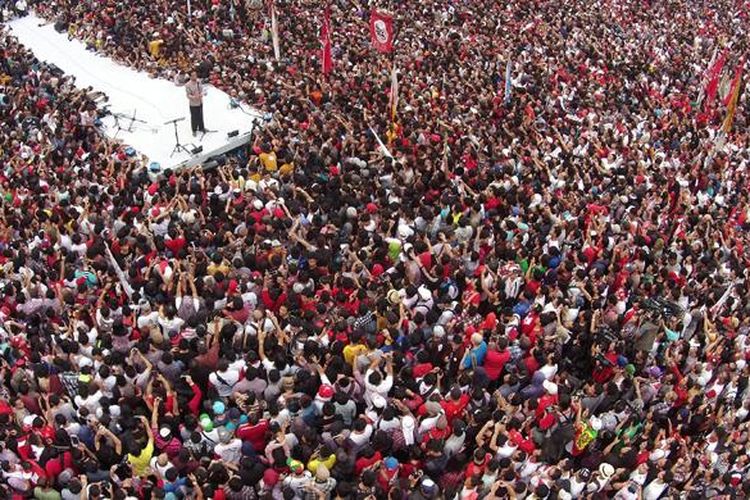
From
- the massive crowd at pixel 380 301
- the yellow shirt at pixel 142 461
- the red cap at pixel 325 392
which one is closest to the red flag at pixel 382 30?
the massive crowd at pixel 380 301

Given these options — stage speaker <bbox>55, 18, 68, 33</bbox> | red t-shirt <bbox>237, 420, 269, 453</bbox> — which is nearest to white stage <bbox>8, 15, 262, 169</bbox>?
stage speaker <bbox>55, 18, 68, 33</bbox>

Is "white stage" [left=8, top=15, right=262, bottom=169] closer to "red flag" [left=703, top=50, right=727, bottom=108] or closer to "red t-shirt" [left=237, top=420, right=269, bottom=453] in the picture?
"red t-shirt" [left=237, top=420, right=269, bottom=453]

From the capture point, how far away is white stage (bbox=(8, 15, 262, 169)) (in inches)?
575

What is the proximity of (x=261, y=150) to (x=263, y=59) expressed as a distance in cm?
488

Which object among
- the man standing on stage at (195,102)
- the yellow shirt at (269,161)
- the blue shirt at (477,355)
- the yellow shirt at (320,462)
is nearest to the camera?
the yellow shirt at (320,462)

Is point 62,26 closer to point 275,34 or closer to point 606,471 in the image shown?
point 275,34

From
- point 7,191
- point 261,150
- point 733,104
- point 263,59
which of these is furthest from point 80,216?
point 733,104

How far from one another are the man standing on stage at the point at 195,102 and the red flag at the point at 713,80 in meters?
11.2

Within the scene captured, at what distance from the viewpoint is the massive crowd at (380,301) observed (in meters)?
7.07

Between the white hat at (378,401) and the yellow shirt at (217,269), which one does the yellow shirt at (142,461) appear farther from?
the yellow shirt at (217,269)

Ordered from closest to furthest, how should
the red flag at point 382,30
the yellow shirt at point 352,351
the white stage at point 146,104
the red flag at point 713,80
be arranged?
1. the yellow shirt at point 352,351
2. the white stage at point 146,104
3. the red flag at point 382,30
4. the red flag at point 713,80

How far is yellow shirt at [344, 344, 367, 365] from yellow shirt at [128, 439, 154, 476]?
7.37 ft

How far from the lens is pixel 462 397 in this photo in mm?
7500

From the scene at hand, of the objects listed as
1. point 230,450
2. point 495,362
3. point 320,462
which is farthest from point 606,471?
point 230,450
